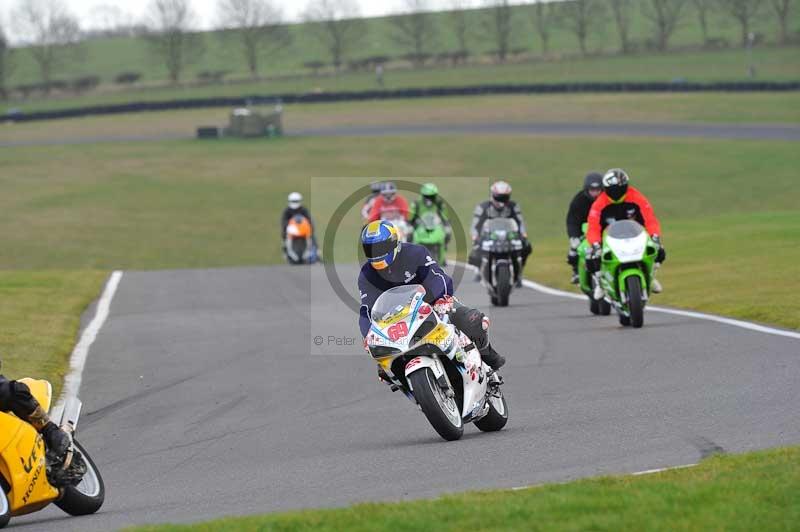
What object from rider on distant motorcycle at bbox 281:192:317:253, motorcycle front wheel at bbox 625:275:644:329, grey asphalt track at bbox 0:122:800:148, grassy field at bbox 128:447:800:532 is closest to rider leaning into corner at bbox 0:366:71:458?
grassy field at bbox 128:447:800:532

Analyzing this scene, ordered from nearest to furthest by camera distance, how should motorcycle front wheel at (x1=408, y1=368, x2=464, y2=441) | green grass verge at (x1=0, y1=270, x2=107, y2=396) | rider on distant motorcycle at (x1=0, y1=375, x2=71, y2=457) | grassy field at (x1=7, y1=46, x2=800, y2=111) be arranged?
rider on distant motorcycle at (x1=0, y1=375, x2=71, y2=457) < motorcycle front wheel at (x1=408, y1=368, x2=464, y2=441) < green grass verge at (x1=0, y1=270, x2=107, y2=396) < grassy field at (x1=7, y1=46, x2=800, y2=111)

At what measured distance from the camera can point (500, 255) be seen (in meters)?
19.5

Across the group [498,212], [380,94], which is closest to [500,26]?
[380,94]

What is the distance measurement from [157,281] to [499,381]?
726 inches

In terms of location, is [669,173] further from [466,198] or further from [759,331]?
[759,331]

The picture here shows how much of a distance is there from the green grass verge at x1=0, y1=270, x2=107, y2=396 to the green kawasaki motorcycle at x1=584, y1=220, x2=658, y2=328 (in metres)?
6.59

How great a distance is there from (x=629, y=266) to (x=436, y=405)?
22.7ft

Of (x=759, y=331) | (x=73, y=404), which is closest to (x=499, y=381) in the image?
(x=73, y=404)

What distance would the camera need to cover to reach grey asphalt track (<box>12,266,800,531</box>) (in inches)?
319

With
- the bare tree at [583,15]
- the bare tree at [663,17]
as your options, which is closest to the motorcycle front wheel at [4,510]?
the bare tree at [663,17]

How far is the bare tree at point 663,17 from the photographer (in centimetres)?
10261

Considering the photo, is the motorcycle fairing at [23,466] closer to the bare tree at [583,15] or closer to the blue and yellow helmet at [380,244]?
the blue and yellow helmet at [380,244]

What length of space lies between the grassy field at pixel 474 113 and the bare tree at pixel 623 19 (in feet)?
89.1

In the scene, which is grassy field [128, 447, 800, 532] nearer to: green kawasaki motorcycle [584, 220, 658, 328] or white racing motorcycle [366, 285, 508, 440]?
white racing motorcycle [366, 285, 508, 440]
